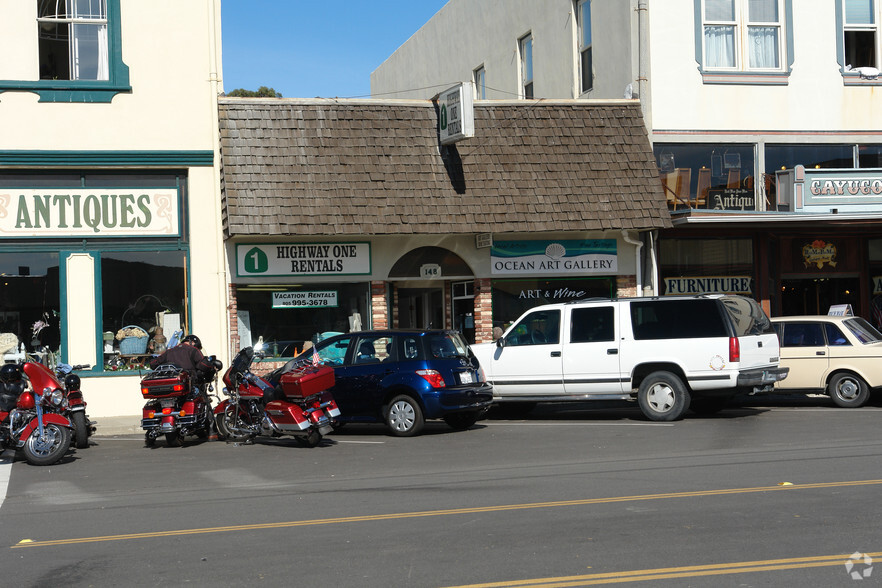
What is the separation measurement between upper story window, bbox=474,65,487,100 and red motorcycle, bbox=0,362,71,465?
18.4 meters

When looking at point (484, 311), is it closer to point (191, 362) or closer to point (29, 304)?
point (191, 362)

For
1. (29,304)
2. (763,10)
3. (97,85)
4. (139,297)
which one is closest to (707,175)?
(763,10)

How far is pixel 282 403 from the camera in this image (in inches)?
549

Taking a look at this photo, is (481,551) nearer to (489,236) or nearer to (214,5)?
Answer: (489,236)

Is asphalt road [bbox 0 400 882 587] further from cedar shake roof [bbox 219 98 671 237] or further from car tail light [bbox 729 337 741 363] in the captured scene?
cedar shake roof [bbox 219 98 671 237]

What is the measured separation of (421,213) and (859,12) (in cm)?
1082

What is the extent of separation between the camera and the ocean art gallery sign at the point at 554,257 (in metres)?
20.6

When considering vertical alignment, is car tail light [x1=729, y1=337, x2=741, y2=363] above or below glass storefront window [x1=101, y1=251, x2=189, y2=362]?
below

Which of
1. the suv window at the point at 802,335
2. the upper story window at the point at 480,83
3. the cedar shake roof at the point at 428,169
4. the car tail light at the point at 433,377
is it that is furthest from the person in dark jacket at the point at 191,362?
the upper story window at the point at 480,83

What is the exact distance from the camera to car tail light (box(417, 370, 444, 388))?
1476cm

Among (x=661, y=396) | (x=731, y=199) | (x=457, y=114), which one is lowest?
(x=661, y=396)

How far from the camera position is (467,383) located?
1510 cm

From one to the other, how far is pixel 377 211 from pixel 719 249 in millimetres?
7747

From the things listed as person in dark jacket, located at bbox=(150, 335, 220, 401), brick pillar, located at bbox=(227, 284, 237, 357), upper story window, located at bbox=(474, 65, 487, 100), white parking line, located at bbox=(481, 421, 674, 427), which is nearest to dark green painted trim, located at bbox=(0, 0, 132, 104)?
brick pillar, located at bbox=(227, 284, 237, 357)
